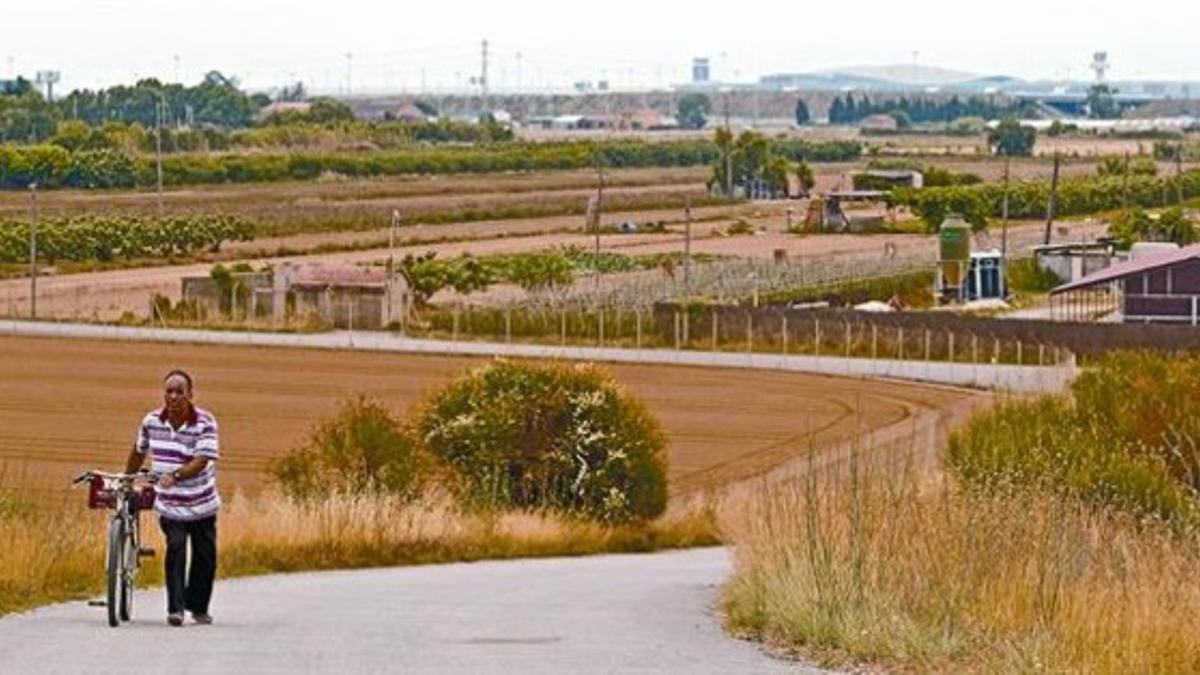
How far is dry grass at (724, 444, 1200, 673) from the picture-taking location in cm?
1265

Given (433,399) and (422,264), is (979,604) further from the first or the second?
(422,264)

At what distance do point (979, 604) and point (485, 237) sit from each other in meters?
112

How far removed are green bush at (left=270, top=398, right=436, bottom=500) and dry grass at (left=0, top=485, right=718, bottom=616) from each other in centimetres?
62

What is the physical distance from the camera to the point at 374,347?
2645 inches

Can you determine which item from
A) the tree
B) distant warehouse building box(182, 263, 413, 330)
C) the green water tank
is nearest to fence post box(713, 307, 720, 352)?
distant warehouse building box(182, 263, 413, 330)

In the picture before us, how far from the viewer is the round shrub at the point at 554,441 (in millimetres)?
32375

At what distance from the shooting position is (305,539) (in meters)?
22.8

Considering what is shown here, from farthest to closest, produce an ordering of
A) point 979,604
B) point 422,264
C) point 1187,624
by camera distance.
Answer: point 422,264 < point 979,604 < point 1187,624

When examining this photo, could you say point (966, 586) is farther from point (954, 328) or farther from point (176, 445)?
point (954, 328)

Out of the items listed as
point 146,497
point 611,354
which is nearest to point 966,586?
point 146,497

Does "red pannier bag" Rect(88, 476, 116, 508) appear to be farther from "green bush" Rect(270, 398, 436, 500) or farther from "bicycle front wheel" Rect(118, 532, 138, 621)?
"green bush" Rect(270, 398, 436, 500)

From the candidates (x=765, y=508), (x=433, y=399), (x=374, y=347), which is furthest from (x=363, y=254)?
(x=765, y=508)

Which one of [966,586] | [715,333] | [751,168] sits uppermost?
[751,168]

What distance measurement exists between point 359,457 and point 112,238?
7741cm
